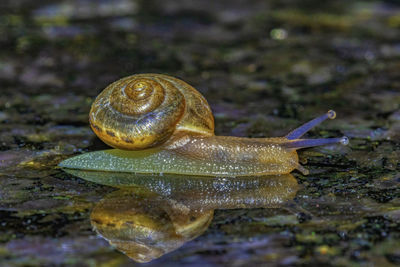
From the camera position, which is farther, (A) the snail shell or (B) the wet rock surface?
(A) the snail shell

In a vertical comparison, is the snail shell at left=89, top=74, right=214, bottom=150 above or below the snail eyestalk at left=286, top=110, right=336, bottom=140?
above

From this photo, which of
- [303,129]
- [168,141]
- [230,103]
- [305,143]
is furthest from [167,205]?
[230,103]

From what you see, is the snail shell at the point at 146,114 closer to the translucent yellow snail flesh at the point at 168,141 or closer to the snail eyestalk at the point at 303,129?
the translucent yellow snail flesh at the point at 168,141

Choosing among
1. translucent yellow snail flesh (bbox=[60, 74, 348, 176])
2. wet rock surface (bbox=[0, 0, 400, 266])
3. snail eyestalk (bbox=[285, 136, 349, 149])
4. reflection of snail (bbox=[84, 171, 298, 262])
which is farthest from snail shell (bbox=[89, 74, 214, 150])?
snail eyestalk (bbox=[285, 136, 349, 149])

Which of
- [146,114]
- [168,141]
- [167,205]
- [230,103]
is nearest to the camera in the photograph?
[167,205]

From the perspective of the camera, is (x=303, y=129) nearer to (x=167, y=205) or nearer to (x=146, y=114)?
(x=146, y=114)

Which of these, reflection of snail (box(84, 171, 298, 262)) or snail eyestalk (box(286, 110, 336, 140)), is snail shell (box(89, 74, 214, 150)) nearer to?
reflection of snail (box(84, 171, 298, 262))

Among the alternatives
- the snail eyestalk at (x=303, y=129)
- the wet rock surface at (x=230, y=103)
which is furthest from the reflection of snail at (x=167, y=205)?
the snail eyestalk at (x=303, y=129)
